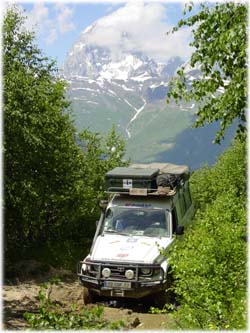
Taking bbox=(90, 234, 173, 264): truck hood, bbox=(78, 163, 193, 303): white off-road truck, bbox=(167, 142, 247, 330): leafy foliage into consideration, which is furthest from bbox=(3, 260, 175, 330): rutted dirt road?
bbox=(167, 142, 247, 330): leafy foliage

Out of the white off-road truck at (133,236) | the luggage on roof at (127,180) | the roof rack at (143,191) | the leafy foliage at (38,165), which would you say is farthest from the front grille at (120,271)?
the leafy foliage at (38,165)

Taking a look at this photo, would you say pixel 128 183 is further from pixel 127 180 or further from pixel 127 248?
pixel 127 248

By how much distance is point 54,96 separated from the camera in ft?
65.2

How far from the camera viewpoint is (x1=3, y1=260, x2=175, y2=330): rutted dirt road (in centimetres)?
1094

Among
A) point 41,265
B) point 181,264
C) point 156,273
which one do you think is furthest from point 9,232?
point 181,264

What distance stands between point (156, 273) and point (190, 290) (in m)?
5.29

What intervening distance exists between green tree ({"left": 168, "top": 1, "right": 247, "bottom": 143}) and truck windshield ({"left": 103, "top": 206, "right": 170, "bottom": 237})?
6.97 meters

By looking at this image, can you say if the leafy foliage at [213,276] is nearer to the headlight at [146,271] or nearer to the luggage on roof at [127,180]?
the headlight at [146,271]

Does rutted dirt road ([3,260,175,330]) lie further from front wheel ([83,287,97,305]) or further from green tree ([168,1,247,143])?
green tree ([168,1,247,143])

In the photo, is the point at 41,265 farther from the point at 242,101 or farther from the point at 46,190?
the point at 242,101

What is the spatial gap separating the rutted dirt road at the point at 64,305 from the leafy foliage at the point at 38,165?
3.23 metres

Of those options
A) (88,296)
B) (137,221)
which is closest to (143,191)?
(137,221)

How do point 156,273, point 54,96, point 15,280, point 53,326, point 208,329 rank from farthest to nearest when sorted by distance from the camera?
point 54,96 → point 15,280 → point 156,273 → point 208,329 → point 53,326

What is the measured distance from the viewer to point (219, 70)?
7.67 meters
